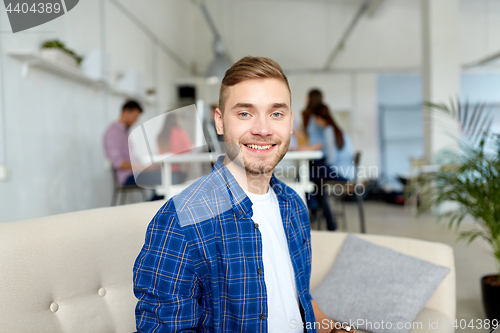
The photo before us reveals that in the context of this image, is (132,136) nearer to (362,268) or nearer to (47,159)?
(362,268)

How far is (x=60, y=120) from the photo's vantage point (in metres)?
3.74

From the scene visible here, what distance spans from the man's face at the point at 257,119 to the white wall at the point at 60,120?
75.2 inches

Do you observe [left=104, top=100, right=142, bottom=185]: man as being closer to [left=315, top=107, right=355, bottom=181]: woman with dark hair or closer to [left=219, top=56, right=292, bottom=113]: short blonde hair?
[left=315, top=107, right=355, bottom=181]: woman with dark hair

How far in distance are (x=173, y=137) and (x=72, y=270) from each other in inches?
19.6

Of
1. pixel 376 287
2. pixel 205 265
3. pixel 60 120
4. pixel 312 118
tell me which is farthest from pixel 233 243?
pixel 60 120

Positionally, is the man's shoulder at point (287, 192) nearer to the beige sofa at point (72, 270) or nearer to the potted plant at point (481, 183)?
the beige sofa at point (72, 270)

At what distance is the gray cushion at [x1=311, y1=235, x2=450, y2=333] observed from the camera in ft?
4.49

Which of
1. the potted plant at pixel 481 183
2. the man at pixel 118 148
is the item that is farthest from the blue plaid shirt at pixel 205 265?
the man at pixel 118 148

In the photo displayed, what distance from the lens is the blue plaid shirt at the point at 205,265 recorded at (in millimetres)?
711

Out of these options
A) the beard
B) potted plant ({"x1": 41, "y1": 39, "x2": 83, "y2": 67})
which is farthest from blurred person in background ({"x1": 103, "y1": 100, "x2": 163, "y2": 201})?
the beard

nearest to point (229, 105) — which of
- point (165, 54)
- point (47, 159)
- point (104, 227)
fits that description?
point (104, 227)

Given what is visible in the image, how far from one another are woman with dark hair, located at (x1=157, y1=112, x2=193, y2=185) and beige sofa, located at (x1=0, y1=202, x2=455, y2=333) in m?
0.46

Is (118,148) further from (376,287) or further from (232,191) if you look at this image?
(232,191)

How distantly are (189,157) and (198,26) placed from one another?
9.70 meters
